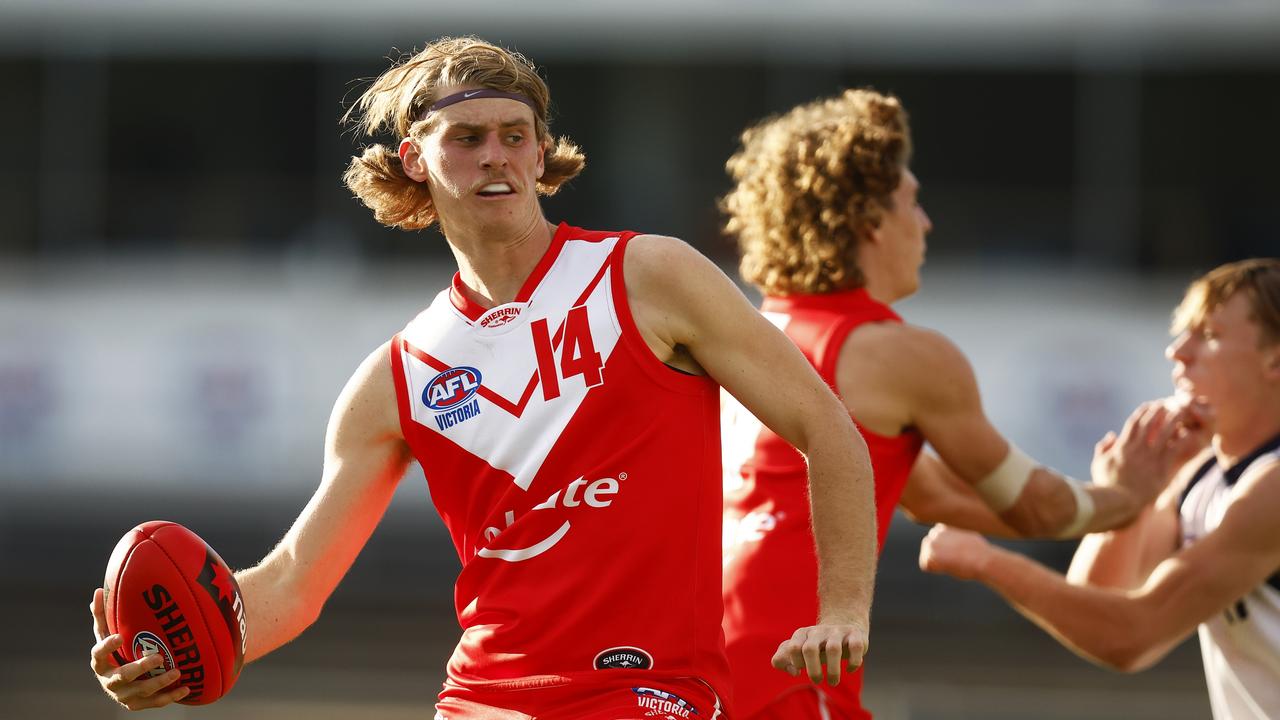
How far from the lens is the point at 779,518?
15.5ft

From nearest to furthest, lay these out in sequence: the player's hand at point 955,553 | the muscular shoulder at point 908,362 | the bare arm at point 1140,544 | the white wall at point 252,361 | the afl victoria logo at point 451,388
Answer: the afl victoria logo at point 451,388, the muscular shoulder at point 908,362, the player's hand at point 955,553, the bare arm at point 1140,544, the white wall at point 252,361

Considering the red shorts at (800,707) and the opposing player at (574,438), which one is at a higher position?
the opposing player at (574,438)

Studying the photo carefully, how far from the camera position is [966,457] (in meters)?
5.03

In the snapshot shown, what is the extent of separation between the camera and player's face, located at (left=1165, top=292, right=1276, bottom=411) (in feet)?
16.7

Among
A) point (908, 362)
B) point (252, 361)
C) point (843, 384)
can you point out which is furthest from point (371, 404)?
point (252, 361)

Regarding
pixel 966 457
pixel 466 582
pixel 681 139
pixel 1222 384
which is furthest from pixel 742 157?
pixel 681 139

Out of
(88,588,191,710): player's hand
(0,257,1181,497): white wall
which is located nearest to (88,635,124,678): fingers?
(88,588,191,710): player's hand

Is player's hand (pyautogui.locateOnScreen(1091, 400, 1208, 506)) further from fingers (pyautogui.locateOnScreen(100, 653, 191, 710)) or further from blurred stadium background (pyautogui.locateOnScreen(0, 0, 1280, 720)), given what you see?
blurred stadium background (pyautogui.locateOnScreen(0, 0, 1280, 720))

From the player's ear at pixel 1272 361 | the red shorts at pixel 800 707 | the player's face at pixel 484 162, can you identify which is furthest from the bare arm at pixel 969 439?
the player's face at pixel 484 162

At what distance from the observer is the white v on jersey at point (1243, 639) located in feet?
16.3

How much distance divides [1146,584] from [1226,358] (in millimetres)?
691

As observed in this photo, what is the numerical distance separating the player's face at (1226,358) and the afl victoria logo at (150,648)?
9.55 feet

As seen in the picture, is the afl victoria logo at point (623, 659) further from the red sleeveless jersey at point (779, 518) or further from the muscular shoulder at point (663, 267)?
the muscular shoulder at point (663, 267)

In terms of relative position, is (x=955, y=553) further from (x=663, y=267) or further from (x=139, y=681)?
(x=139, y=681)
